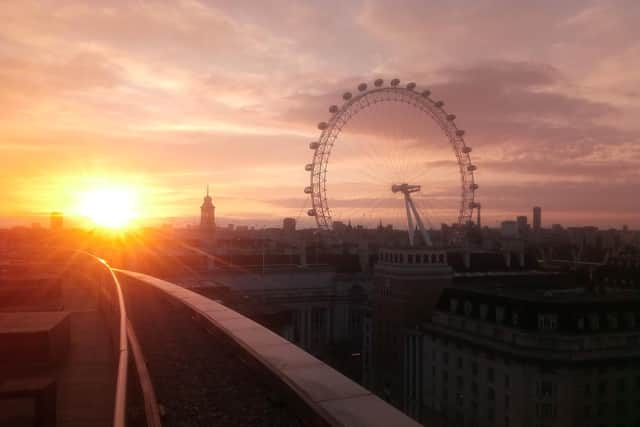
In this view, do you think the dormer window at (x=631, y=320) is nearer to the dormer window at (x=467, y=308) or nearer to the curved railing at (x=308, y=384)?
the dormer window at (x=467, y=308)

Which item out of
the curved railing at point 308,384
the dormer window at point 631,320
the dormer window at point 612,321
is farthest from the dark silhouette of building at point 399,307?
the curved railing at point 308,384

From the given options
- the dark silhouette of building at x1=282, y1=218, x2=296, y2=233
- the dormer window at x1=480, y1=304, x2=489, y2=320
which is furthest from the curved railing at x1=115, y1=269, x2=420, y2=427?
the dark silhouette of building at x1=282, y1=218, x2=296, y2=233

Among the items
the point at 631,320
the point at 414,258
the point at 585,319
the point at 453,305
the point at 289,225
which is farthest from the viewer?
the point at 289,225

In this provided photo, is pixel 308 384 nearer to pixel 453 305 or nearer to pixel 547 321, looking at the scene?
pixel 547 321

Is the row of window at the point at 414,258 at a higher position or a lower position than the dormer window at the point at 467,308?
higher

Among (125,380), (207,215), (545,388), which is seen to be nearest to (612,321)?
(545,388)

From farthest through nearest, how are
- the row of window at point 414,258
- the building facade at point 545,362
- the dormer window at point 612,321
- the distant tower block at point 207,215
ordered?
the distant tower block at point 207,215 < the row of window at point 414,258 < the dormer window at point 612,321 < the building facade at point 545,362

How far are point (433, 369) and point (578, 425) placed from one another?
965 cm

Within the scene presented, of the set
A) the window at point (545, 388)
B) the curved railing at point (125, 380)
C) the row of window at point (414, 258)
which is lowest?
the window at point (545, 388)

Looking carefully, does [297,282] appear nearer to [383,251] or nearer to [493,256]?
[383,251]

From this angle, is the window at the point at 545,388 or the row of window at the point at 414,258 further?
the row of window at the point at 414,258

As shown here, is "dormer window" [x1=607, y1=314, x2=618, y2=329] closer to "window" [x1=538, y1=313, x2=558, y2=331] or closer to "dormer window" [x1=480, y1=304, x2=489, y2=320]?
"window" [x1=538, y1=313, x2=558, y2=331]

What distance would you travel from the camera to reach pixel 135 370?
623 cm

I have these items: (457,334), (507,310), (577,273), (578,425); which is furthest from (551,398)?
(577,273)
